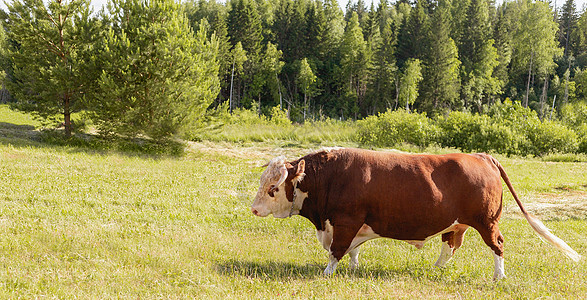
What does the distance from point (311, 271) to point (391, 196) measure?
1745 mm

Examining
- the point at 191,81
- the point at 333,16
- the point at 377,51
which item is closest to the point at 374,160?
the point at 191,81

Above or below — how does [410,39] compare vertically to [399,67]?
above

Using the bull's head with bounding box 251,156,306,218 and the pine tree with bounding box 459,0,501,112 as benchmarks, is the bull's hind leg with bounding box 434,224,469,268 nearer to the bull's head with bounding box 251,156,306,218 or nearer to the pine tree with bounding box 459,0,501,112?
the bull's head with bounding box 251,156,306,218

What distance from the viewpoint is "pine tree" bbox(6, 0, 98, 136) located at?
20.3m

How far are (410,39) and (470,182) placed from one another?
6792cm

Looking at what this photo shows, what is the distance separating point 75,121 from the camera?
74.2ft

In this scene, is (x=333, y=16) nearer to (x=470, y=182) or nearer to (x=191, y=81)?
(x=191, y=81)

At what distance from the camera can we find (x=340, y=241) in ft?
20.0

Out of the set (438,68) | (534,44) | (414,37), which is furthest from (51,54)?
(534,44)

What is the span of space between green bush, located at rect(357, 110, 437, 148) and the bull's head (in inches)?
998

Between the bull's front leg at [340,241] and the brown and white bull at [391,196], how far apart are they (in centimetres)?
1

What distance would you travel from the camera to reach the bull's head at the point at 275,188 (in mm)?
6230

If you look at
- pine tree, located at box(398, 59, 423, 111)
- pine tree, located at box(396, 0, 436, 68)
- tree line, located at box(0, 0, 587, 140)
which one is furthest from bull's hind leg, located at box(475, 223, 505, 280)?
pine tree, located at box(396, 0, 436, 68)

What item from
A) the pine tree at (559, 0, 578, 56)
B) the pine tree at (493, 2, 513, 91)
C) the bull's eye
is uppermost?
the pine tree at (559, 0, 578, 56)
